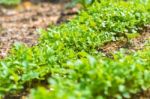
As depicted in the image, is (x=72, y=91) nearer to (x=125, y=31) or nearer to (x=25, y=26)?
(x=125, y=31)

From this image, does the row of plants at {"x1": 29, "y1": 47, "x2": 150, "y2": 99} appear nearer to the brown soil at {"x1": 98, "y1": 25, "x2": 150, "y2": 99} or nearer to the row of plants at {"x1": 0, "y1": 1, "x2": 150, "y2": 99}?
the row of plants at {"x1": 0, "y1": 1, "x2": 150, "y2": 99}

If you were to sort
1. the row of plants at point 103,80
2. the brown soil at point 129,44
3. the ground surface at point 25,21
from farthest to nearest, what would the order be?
the ground surface at point 25,21
the brown soil at point 129,44
the row of plants at point 103,80

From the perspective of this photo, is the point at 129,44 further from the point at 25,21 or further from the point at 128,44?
the point at 25,21

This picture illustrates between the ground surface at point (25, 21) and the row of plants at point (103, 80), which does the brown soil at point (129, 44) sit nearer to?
the row of plants at point (103, 80)

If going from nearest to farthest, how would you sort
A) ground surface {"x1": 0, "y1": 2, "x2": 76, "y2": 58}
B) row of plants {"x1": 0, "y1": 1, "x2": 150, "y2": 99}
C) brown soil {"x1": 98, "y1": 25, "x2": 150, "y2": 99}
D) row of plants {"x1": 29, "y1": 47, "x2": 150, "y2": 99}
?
row of plants {"x1": 29, "y1": 47, "x2": 150, "y2": 99} → row of plants {"x1": 0, "y1": 1, "x2": 150, "y2": 99} → brown soil {"x1": 98, "y1": 25, "x2": 150, "y2": 99} → ground surface {"x1": 0, "y1": 2, "x2": 76, "y2": 58}

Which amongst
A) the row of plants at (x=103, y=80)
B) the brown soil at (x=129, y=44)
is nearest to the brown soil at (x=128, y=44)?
the brown soil at (x=129, y=44)

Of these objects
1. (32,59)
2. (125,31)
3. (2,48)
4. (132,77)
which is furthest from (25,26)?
(132,77)

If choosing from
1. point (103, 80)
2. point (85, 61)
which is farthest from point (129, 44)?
point (103, 80)

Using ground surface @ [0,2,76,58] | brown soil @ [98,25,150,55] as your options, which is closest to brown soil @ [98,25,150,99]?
brown soil @ [98,25,150,55]
